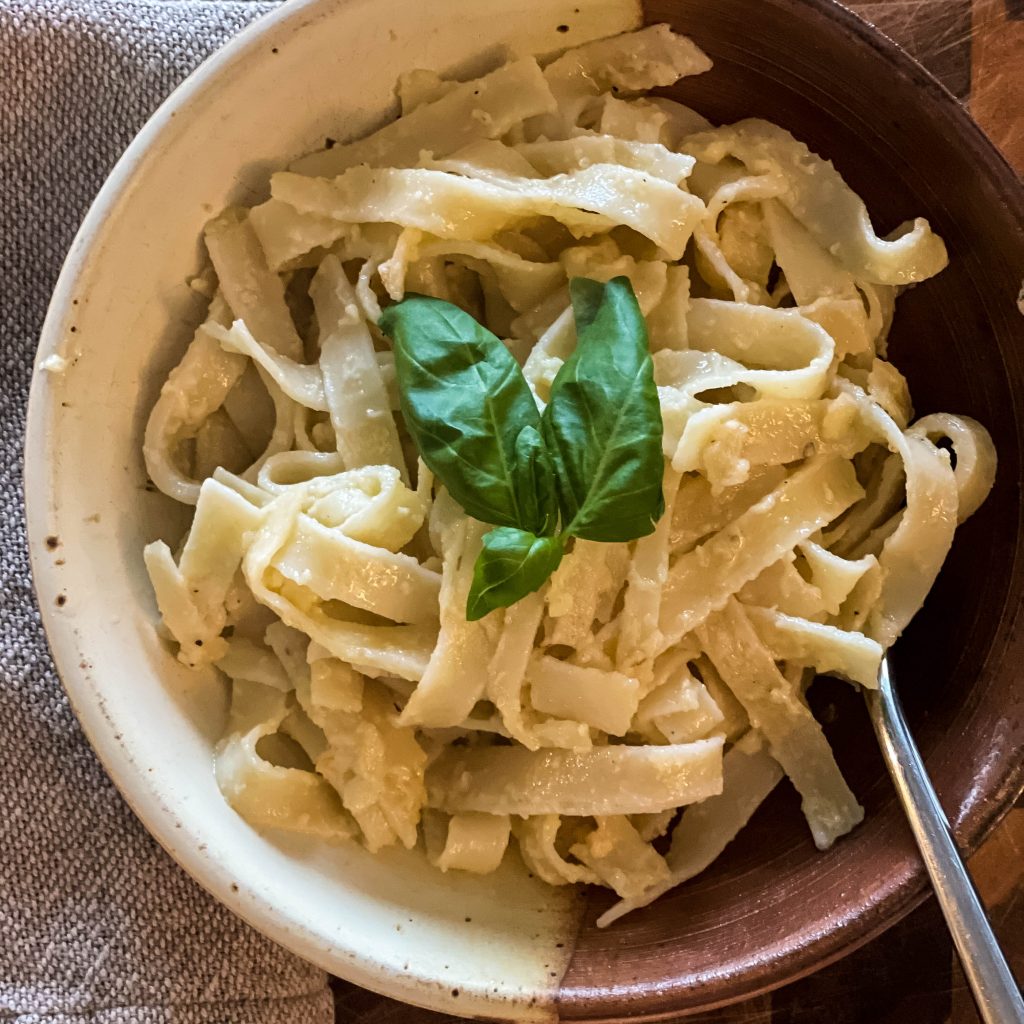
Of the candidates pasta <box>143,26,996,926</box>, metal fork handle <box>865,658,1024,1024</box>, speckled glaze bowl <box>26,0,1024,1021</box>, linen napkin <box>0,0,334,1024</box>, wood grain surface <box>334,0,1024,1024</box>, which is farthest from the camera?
wood grain surface <box>334,0,1024,1024</box>

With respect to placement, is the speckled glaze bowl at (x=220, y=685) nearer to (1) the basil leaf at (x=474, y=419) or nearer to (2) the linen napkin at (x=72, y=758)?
(2) the linen napkin at (x=72, y=758)

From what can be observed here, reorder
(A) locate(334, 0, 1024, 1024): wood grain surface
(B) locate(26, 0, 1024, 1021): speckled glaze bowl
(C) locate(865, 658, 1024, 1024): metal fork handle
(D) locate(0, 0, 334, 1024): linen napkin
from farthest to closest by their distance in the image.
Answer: (A) locate(334, 0, 1024, 1024): wood grain surface → (D) locate(0, 0, 334, 1024): linen napkin → (B) locate(26, 0, 1024, 1021): speckled glaze bowl → (C) locate(865, 658, 1024, 1024): metal fork handle

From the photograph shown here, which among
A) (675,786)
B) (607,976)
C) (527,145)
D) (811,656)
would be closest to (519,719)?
(675,786)

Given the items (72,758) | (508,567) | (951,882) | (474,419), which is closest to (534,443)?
(474,419)

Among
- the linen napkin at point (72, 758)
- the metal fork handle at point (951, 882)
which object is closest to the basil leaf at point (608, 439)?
the metal fork handle at point (951, 882)

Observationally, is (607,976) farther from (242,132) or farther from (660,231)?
(242,132)

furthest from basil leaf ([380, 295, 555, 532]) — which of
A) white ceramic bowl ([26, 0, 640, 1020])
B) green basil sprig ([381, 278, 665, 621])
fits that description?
white ceramic bowl ([26, 0, 640, 1020])

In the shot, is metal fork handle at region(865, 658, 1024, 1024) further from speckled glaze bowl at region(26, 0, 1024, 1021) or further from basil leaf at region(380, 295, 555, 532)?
basil leaf at region(380, 295, 555, 532)
